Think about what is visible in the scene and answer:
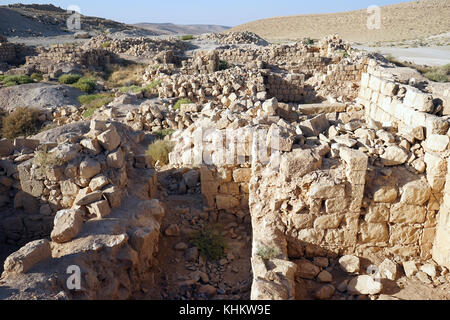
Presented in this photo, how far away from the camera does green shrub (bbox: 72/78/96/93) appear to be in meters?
16.2

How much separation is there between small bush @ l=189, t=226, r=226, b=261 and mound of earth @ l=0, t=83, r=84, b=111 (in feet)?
36.0

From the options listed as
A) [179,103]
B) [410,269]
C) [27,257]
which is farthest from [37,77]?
[410,269]

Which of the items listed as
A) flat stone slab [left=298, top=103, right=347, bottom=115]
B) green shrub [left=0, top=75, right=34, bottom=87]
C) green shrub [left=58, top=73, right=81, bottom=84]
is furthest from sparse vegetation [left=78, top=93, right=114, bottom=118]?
flat stone slab [left=298, top=103, right=347, bottom=115]

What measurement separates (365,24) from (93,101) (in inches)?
2129

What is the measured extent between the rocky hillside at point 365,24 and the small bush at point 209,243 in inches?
1842

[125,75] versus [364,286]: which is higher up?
[125,75]

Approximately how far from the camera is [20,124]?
11.6 metres

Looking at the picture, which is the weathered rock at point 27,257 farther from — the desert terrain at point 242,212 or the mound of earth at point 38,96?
the mound of earth at point 38,96

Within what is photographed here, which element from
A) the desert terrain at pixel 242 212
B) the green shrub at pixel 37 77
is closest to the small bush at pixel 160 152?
the desert terrain at pixel 242 212

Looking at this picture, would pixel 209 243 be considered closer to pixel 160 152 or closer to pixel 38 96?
pixel 160 152

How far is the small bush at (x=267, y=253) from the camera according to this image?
4.25 meters

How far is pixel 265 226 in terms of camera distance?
15.7 feet
